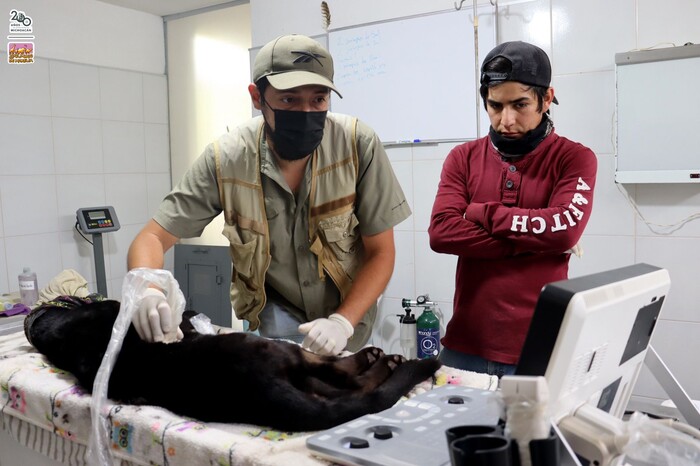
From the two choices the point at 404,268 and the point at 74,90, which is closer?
the point at 404,268

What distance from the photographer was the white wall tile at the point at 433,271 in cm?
307

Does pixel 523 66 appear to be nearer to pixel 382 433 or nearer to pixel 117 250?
pixel 382 433

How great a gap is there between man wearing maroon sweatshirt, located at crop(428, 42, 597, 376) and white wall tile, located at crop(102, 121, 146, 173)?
2.69 metres

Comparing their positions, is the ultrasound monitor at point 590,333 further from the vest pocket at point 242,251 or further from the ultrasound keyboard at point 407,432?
the vest pocket at point 242,251

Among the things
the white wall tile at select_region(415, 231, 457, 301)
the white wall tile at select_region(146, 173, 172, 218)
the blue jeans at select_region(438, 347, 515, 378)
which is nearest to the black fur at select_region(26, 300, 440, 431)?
the blue jeans at select_region(438, 347, 515, 378)

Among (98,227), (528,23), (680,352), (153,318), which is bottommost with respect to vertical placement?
(680,352)

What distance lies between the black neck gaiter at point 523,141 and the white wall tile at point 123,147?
9.16 feet

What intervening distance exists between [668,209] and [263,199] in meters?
1.73

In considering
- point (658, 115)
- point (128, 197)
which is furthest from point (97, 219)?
point (658, 115)

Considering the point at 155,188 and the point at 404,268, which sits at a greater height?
the point at 155,188

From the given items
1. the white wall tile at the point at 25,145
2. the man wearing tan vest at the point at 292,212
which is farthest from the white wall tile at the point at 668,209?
the white wall tile at the point at 25,145

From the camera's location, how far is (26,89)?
3.33 metres

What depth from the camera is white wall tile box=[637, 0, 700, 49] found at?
2.45 metres

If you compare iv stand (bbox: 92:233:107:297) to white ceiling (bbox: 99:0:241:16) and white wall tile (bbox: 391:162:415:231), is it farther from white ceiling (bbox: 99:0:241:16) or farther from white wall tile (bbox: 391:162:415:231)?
white wall tile (bbox: 391:162:415:231)
